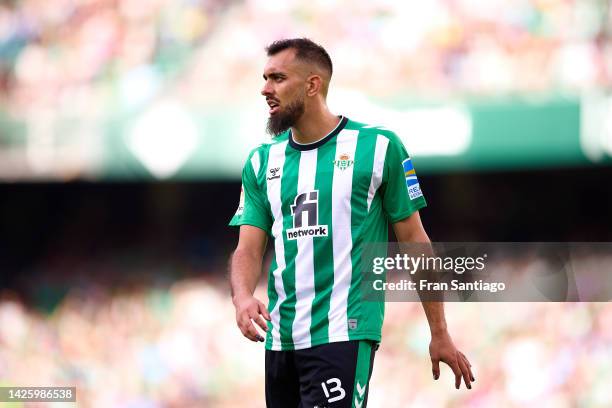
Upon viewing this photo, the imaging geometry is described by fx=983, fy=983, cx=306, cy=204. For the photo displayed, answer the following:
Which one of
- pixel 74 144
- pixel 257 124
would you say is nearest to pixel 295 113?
pixel 257 124

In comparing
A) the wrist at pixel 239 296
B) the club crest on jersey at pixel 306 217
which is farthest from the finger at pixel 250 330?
the club crest on jersey at pixel 306 217


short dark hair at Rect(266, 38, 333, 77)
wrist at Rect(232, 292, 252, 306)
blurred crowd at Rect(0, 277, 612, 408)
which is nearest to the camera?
wrist at Rect(232, 292, 252, 306)

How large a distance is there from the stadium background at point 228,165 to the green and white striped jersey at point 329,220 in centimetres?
392

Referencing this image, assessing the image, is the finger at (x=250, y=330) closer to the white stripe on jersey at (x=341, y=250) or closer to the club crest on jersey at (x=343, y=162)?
the white stripe on jersey at (x=341, y=250)

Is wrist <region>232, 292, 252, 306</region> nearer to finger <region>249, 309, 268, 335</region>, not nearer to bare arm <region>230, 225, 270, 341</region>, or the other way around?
bare arm <region>230, 225, 270, 341</region>

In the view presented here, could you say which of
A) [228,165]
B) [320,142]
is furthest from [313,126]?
[228,165]

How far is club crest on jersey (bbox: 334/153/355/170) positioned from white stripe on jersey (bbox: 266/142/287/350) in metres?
0.20

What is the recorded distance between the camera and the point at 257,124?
7359mm

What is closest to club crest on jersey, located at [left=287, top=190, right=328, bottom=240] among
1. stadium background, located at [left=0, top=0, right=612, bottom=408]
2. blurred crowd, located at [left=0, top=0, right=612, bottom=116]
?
stadium background, located at [left=0, top=0, right=612, bottom=408]

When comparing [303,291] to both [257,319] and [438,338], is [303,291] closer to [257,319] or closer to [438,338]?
[257,319]

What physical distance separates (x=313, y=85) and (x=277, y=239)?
56cm

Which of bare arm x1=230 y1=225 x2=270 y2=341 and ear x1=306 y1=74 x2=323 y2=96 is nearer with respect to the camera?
bare arm x1=230 y1=225 x2=270 y2=341

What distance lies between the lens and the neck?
3.34m

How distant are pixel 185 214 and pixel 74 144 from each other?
1.11 metres
